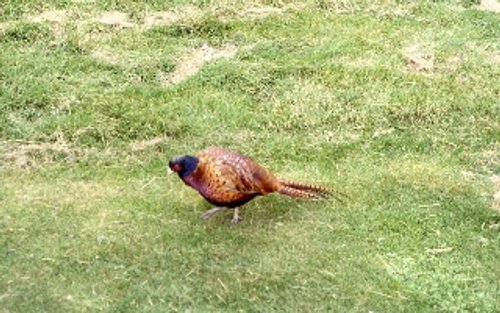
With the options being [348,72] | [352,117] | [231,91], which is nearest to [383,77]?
[348,72]

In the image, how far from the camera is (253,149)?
6094 mm

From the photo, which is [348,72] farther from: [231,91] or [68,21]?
[68,21]

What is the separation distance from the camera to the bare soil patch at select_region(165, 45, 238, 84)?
275 inches

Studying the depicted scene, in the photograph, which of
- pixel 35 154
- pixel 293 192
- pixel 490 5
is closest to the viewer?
pixel 293 192

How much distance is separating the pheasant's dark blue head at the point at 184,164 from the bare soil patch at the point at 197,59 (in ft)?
5.96

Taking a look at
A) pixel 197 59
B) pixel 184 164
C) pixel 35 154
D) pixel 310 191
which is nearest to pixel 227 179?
pixel 184 164

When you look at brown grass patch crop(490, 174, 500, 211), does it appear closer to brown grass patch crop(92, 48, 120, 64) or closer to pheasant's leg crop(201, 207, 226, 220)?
pheasant's leg crop(201, 207, 226, 220)

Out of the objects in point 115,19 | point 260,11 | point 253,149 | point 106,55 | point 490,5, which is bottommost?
point 253,149

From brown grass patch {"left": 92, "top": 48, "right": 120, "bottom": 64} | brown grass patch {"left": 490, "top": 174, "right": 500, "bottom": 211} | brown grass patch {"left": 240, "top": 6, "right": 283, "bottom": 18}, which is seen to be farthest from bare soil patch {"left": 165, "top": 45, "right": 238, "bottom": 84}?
brown grass patch {"left": 490, "top": 174, "right": 500, "bottom": 211}

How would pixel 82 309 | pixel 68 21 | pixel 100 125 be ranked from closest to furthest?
pixel 82 309 → pixel 100 125 → pixel 68 21

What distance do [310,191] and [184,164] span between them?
0.81m

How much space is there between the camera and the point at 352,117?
6441mm

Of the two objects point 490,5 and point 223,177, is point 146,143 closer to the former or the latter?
point 223,177

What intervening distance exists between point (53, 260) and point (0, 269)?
283mm
